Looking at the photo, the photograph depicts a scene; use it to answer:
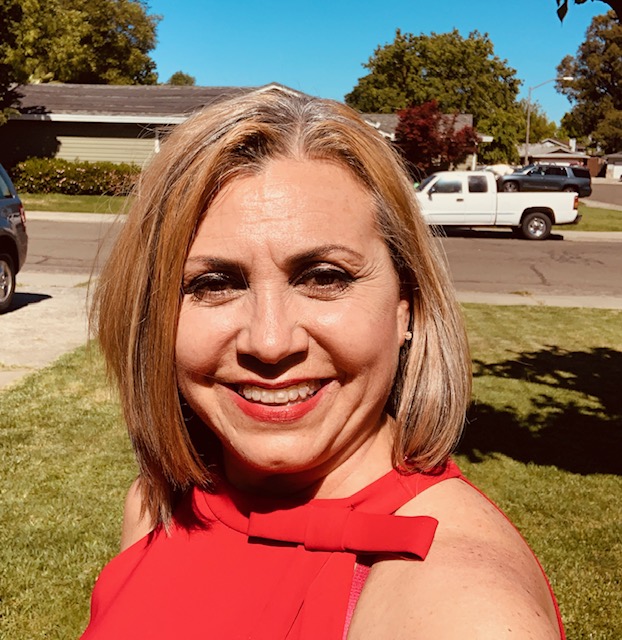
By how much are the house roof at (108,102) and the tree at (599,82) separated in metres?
82.7

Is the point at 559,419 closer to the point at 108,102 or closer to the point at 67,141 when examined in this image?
the point at 67,141

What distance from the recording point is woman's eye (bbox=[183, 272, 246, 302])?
1.46m

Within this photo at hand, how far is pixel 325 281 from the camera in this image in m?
1.44

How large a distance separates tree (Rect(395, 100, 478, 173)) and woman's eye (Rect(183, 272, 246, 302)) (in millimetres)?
27021

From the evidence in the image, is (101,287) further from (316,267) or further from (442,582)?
(442,582)

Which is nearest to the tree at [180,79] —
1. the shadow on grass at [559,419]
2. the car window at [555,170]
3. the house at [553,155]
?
the house at [553,155]

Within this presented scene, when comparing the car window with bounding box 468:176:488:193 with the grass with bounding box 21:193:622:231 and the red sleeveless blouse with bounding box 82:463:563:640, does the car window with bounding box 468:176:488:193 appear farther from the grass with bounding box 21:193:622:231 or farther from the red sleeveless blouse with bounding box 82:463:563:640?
the red sleeveless blouse with bounding box 82:463:563:640

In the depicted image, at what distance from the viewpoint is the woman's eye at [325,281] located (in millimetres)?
1430

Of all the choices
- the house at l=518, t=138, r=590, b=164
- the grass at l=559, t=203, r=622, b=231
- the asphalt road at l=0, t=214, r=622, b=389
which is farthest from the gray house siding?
the house at l=518, t=138, r=590, b=164

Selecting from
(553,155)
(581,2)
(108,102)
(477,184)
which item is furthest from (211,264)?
(553,155)

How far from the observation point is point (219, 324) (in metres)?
1.46

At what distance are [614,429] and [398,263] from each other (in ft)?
16.5

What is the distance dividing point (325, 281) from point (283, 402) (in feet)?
0.82

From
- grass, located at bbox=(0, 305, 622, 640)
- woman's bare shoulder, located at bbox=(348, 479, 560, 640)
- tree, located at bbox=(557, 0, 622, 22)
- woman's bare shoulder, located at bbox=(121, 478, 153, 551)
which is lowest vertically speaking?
grass, located at bbox=(0, 305, 622, 640)
